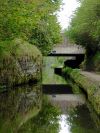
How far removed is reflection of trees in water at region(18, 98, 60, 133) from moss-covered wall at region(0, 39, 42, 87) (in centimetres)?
1219

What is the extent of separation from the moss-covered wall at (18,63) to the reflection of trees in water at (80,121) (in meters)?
12.8

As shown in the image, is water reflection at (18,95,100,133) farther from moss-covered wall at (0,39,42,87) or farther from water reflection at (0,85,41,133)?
moss-covered wall at (0,39,42,87)

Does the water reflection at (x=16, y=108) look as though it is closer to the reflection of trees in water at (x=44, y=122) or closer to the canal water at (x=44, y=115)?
the canal water at (x=44, y=115)

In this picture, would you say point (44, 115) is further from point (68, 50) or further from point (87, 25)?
point (68, 50)

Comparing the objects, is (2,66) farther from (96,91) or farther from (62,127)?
(62,127)

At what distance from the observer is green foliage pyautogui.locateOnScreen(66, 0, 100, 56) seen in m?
46.4

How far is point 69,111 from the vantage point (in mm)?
26109

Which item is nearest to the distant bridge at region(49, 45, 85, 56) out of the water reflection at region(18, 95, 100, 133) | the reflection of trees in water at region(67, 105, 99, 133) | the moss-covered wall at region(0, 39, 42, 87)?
the moss-covered wall at region(0, 39, 42, 87)

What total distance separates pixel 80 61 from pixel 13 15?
1836 inches

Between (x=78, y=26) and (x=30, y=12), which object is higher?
(x=30, y=12)

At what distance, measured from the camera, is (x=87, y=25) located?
168 feet

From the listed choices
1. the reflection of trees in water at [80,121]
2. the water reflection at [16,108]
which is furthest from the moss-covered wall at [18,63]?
the reflection of trees in water at [80,121]

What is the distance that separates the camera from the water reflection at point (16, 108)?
20.9 metres

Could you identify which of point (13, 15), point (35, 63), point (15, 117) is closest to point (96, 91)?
point (15, 117)
